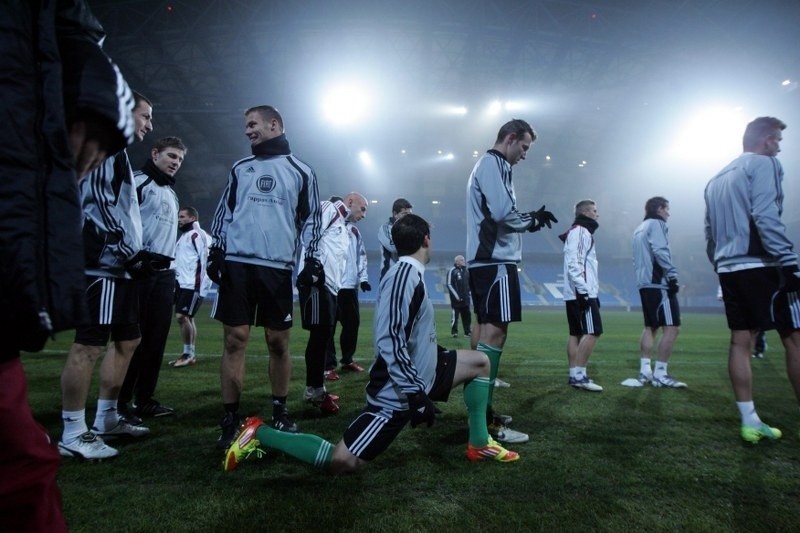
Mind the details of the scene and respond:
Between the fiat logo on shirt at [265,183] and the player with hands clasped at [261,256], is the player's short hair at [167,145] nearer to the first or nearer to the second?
the player with hands clasped at [261,256]

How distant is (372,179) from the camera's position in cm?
3778

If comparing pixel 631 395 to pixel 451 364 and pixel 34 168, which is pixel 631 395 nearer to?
pixel 451 364

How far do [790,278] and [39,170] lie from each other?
4.41 metres

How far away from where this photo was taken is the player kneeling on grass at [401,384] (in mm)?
2455

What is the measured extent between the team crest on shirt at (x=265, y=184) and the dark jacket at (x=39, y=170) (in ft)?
7.90

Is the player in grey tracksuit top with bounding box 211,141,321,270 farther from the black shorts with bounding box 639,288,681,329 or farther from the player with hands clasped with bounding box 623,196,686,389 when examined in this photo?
the black shorts with bounding box 639,288,681,329

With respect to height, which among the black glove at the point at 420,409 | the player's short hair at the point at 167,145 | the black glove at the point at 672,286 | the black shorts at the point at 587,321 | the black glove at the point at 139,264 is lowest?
the black glove at the point at 420,409

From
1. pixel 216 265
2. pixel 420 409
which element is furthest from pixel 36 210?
pixel 216 265

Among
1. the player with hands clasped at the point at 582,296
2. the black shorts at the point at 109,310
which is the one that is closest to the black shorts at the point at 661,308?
the player with hands clasped at the point at 582,296

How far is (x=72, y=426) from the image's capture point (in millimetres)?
2891

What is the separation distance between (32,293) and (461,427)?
3.36 meters

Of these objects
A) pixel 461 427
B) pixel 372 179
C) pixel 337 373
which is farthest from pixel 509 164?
pixel 372 179

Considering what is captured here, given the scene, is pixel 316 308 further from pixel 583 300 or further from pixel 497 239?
pixel 583 300

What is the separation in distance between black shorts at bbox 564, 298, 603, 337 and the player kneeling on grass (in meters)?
3.14
